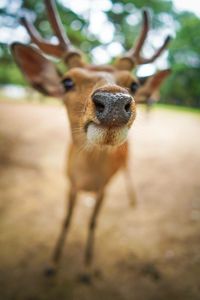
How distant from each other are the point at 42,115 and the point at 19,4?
391cm

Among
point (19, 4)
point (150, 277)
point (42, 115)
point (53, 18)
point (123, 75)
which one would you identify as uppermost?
point (19, 4)

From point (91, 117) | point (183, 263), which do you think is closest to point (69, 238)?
point (183, 263)

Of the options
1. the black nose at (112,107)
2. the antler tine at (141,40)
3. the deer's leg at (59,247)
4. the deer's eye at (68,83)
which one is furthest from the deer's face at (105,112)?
the antler tine at (141,40)

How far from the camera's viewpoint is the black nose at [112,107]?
243 centimetres

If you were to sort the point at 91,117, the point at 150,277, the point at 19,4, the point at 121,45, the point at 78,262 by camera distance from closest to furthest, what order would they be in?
the point at 91,117, the point at 150,277, the point at 78,262, the point at 19,4, the point at 121,45

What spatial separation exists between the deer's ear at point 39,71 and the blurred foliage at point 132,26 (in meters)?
3.07

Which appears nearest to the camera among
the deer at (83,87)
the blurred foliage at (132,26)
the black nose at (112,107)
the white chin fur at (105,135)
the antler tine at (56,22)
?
the black nose at (112,107)

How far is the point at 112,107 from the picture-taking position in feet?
7.95

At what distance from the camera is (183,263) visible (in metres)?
4.29

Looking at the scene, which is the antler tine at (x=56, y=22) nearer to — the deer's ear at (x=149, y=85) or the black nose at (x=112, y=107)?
the deer's ear at (x=149, y=85)

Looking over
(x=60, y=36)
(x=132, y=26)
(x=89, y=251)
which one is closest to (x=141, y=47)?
(x=60, y=36)

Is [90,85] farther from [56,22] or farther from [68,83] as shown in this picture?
[56,22]

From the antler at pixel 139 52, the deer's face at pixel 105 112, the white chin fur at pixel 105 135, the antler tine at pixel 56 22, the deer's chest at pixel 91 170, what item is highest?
the antler tine at pixel 56 22

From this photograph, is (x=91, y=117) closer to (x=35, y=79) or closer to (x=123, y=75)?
(x=123, y=75)
